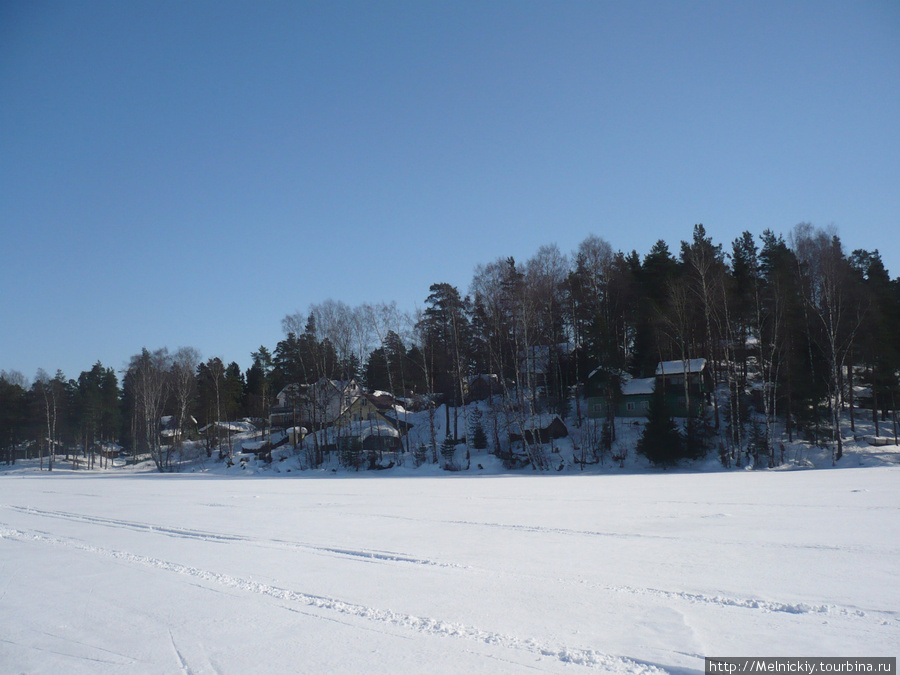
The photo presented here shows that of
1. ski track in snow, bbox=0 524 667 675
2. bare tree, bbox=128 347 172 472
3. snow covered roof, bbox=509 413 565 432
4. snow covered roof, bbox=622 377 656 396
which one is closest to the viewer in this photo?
ski track in snow, bbox=0 524 667 675

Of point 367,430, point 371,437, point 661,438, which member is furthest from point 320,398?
point 661,438

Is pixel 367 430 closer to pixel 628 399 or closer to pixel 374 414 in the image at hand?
pixel 374 414

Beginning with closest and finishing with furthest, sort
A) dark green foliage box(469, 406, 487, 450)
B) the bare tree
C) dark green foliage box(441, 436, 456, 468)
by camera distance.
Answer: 1. dark green foliage box(441, 436, 456, 468)
2. dark green foliage box(469, 406, 487, 450)
3. the bare tree

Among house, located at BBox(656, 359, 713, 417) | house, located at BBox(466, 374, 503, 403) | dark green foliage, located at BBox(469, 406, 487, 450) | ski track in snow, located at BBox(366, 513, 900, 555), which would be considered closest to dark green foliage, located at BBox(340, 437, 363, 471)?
dark green foliage, located at BBox(469, 406, 487, 450)

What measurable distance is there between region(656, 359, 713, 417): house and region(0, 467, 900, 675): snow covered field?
85.6 feet

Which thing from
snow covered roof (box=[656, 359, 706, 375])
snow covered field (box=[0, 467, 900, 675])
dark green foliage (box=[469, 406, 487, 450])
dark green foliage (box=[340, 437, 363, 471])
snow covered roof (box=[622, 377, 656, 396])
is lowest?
dark green foliage (box=[340, 437, 363, 471])

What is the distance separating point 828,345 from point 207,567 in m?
36.7

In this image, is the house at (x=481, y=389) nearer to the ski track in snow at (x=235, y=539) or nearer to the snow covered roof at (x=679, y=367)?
the snow covered roof at (x=679, y=367)

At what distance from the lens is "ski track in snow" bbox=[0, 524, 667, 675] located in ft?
14.9

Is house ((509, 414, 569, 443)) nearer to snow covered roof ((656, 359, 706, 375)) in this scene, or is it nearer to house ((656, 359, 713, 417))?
house ((656, 359, 713, 417))

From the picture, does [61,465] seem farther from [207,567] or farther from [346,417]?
[207,567]

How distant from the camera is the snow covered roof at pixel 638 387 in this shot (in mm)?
41375

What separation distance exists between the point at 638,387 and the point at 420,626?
3901 cm

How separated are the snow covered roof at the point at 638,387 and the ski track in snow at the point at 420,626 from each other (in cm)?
3660
